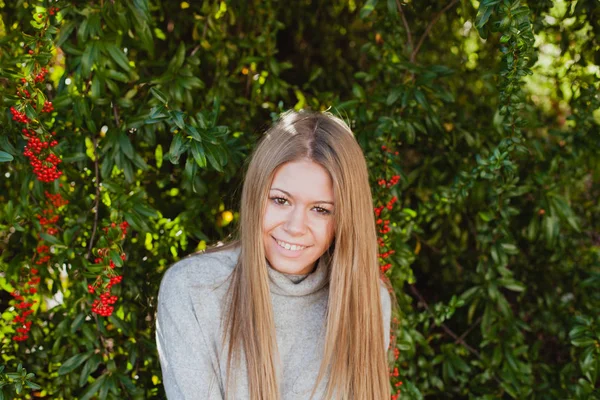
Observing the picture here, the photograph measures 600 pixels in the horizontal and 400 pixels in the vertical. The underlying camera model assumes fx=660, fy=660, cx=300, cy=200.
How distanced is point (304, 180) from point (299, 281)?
1.10 feet

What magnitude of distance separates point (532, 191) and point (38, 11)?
175 cm

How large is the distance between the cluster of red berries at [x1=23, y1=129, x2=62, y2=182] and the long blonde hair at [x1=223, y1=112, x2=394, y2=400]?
526 millimetres

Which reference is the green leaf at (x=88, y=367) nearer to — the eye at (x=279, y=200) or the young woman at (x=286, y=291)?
the young woman at (x=286, y=291)

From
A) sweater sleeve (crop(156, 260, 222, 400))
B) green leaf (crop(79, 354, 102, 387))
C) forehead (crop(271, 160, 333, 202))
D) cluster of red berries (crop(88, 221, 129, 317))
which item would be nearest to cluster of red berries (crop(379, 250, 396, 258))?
forehead (crop(271, 160, 333, 202))

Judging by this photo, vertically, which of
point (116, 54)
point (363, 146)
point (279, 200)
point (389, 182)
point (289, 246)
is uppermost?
point (116, 54)

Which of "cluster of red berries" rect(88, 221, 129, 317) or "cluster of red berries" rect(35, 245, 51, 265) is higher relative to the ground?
"cluster of red berries" rect(35, 245, 51, 265)

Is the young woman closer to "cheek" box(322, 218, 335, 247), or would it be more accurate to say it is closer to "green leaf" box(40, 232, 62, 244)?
"cheek" box(322, 218, 335, 247)

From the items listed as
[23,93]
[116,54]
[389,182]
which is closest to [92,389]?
[23,93]

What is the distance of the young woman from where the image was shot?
66.8 inches

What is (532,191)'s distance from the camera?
2.42 metres

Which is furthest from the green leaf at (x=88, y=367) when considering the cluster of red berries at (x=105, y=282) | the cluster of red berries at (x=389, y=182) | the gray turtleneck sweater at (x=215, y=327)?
the cluster of red berries at (x=389, y=182)

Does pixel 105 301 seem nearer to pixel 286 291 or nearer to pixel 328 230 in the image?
pixel 286 291

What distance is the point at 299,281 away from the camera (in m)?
1.87

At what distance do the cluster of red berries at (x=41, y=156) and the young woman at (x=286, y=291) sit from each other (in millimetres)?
436
